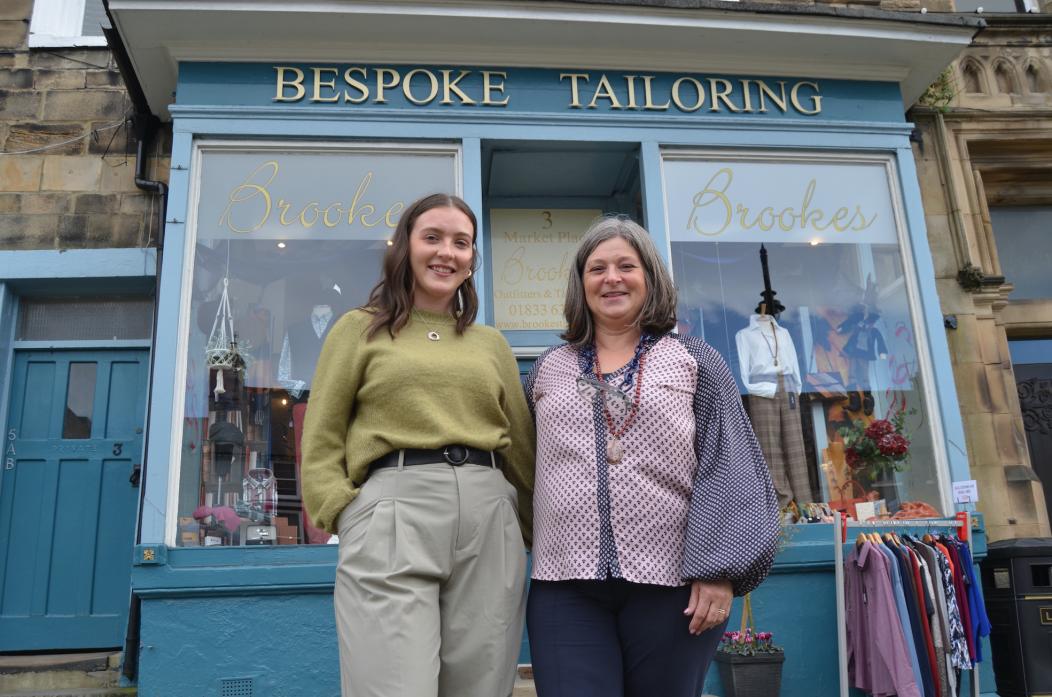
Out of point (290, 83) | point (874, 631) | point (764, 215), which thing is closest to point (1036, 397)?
point (764, 215)

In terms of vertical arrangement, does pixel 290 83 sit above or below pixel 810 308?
above

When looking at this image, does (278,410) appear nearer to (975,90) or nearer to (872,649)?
(872,649)

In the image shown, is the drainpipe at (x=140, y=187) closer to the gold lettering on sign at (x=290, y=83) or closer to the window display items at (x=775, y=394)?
the gold lettering on sign at (x=290, y=83)

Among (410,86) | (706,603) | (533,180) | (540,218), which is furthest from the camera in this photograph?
(540,218)

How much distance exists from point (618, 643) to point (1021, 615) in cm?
437

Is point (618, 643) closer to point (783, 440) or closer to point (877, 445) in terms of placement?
point (783, 440)

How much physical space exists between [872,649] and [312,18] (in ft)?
16.6

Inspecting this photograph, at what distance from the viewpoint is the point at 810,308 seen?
610 centimetres

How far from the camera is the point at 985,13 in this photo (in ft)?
23.5

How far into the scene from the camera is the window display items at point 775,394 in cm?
566

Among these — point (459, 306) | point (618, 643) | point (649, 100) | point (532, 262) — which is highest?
point (649, 100)

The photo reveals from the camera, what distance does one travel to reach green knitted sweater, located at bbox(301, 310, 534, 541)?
7.25 ft

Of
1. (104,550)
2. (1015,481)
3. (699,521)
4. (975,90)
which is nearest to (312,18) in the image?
(104,550)

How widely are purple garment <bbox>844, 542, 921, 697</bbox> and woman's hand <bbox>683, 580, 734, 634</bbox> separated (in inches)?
125
